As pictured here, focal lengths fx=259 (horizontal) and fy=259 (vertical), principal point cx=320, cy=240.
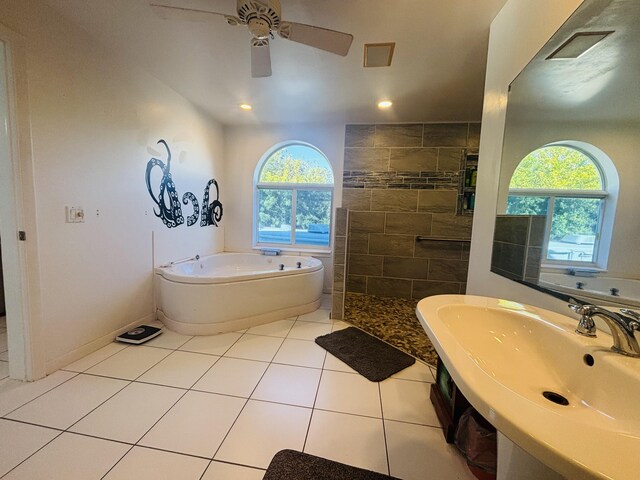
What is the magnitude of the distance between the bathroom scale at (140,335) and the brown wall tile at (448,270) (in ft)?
10.6

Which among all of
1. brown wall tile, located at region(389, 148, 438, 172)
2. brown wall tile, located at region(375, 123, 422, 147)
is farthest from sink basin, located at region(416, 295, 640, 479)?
brown wall tile, located at region(375, 123, 422, 147)

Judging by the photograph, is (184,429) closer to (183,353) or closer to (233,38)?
(183,353)

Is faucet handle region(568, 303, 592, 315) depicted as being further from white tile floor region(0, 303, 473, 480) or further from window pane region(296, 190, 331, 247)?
window pane region(296, 190, 331, 247)

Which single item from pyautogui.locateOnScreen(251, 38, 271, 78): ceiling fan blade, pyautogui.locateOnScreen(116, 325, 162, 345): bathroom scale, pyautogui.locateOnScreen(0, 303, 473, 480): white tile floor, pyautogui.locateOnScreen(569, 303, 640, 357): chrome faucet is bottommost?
pyautogui.locateOnScreen(0, 303, 473, 480): white tile floor

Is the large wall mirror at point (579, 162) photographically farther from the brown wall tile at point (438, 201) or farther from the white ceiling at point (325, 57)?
the brown wall tile at point (438, 201)

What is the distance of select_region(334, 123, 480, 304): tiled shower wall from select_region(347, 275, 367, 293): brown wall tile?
0.01m

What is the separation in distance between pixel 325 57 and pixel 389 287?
109 inches

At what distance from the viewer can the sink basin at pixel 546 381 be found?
39cm

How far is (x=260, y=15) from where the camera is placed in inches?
51.6

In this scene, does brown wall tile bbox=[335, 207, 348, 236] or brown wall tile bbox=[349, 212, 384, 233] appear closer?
brown wall tile bbox=[335, 207, 348, 236]

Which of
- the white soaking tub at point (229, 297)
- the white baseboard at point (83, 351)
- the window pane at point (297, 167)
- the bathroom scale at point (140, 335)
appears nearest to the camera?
the white baseboard at point (83, 351)

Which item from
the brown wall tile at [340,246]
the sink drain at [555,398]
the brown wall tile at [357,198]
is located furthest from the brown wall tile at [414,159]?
the sink drain at [555,398]

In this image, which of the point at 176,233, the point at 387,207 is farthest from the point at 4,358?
the point at 387,207

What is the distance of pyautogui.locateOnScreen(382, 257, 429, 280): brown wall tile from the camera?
350 cm
